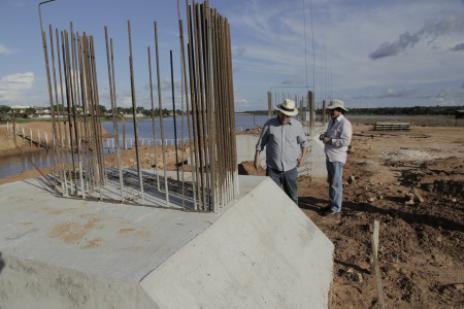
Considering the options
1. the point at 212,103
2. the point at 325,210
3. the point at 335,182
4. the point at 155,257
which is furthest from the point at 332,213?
the point at 155,257

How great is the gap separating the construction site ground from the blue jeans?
22 centimetres

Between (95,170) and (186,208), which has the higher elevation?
(95,170)

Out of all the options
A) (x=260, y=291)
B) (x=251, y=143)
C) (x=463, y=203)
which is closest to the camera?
(x=260, y=291)

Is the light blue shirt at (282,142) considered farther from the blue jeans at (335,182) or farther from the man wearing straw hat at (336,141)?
the blue jeans at (335,182)

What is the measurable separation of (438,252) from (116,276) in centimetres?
384

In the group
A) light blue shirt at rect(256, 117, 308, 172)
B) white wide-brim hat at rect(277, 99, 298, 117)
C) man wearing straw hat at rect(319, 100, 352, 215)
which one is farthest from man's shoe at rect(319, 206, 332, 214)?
white wide-brim hat at rect(277, 99, 298, 117)

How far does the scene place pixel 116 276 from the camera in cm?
182

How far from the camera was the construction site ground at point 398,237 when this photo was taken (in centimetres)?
307

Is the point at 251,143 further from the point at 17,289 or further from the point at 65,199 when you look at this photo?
the point at 17,289

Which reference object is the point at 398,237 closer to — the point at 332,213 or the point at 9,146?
the point at 332,213

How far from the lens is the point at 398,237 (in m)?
4.29

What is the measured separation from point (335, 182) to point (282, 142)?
1.22 metres

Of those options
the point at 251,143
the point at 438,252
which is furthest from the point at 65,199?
the point at 251,143

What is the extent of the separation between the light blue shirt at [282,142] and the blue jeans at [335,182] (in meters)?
0.75
